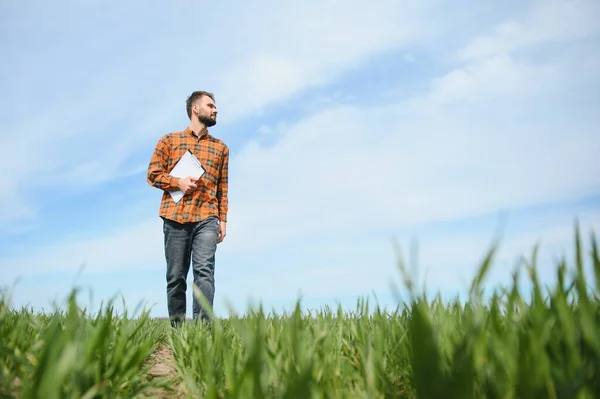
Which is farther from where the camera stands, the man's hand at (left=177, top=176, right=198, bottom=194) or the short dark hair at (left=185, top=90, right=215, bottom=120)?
the short dark hair at (left=185, top=90, right=215, bottom=120)

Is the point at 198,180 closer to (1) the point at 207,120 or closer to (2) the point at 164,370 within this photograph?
(1) the point at 207,120

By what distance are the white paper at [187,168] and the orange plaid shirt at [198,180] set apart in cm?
6

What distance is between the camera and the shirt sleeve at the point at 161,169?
5.24m

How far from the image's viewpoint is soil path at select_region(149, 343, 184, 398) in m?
2.40

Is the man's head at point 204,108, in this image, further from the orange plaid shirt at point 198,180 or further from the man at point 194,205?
the orange plaid shirt at point 198,180

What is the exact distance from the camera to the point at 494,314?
158 centimetres

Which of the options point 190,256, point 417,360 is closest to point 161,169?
point 190,256

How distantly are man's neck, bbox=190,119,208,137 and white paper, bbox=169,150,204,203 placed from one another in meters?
0.31

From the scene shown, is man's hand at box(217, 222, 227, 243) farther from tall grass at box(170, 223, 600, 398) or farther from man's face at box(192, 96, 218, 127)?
tall grass at box(170, 223, 600, 398)

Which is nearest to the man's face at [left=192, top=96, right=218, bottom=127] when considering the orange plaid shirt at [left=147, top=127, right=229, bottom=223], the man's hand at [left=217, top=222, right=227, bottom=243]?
the orange plaid shirt at [left=147, top=127, right=229, bottom=223]

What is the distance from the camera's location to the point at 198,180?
535 centimetres

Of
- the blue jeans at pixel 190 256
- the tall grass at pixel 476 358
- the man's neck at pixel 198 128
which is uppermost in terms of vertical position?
the man's neck at pixel 198 128

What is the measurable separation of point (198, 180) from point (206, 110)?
0.83m

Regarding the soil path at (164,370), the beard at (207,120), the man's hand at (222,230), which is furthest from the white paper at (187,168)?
the soil path at (164,370)
